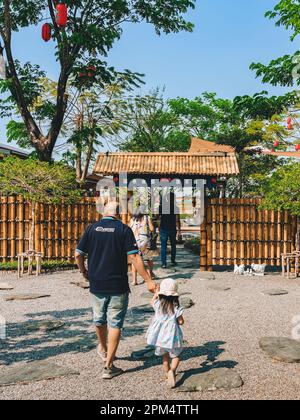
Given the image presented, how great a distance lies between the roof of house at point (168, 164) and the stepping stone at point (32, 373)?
446 inches

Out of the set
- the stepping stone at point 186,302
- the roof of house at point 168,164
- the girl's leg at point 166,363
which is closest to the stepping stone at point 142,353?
the girl's leg at point 166,363

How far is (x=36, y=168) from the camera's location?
1125cm

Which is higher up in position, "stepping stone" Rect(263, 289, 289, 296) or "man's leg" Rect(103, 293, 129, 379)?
"man's leg" Rect(103, 293, 129, 379)

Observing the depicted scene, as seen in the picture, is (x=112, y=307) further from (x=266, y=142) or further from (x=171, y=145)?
(x=171, y=145)

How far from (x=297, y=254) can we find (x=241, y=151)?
43.4ft

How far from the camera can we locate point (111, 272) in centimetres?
439

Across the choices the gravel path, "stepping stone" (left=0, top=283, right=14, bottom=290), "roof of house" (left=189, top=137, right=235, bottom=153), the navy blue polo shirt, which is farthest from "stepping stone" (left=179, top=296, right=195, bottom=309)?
"roof of house" (left=189, top=137, right=235, bottom=153)

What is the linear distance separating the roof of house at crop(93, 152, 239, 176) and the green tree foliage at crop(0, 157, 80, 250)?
409cm

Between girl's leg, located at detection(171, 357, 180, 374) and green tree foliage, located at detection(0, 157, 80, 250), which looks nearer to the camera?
girl's leg, located at detection(171, 357, 180, 374)

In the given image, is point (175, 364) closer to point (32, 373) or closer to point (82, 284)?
point (32, 373)

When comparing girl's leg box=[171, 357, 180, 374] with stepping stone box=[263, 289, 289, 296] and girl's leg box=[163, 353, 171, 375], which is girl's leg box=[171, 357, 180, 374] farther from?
stepping stone box=[263, 289, 289, 296]

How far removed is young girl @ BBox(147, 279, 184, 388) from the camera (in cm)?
420

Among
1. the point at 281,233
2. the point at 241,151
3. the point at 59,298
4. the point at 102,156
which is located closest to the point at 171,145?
the point at 241,151

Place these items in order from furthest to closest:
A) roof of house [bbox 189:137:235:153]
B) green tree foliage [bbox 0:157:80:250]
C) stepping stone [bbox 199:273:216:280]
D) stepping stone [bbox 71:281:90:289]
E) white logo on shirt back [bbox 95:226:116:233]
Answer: roof of house [bbox 189:137:235:153] < green tree foliage [bbox 0:157:80:250] < stepping stone [bbox 199:273:216:280] < stepping stone [bbox 71:281:90:289] < white logo on shirt back [bbox 95:226:116:233]
